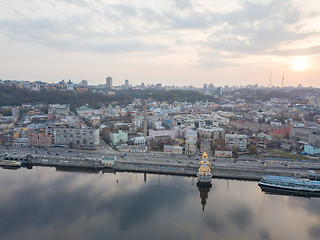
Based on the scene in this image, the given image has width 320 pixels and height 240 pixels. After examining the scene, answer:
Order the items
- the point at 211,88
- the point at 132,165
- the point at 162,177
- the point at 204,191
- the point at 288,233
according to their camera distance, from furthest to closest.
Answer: the point at 211,88
the point at 132,165
the point at 162,177
the point at 204,191
the point at 288,233

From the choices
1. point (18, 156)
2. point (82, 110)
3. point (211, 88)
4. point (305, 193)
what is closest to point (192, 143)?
point (305, 193)

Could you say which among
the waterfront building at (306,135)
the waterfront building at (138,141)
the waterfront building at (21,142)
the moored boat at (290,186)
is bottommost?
the moored boat at (290,186)

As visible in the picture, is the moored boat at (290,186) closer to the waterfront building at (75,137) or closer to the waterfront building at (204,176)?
the waterfront building at (204,176)

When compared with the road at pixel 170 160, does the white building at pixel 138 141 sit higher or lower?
higher

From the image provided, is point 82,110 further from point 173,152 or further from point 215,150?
point 215,150

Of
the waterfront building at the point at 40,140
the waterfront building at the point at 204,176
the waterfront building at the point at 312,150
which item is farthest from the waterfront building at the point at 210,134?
the waterfront building at the point at 40,140

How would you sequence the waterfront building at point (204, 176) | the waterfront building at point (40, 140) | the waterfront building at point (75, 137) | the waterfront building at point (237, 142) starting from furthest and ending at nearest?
1. the waterfront building at point (40, 140)
2. the waterfront building at point (75, 137)
3. the waterfront building at point (237, 142)
4. the waterfront building at point (204, 176)

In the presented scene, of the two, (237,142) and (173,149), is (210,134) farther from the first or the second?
(173,149)

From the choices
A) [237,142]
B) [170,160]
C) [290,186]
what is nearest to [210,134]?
[237,142]
